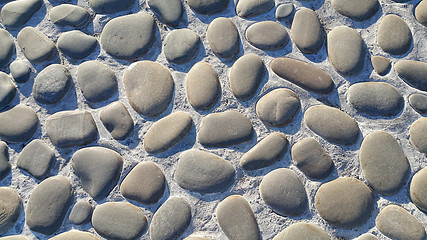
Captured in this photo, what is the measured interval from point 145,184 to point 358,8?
2.32ft

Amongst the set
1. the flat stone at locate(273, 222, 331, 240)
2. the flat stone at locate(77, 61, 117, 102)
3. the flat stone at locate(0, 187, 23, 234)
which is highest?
the flat stone at locate(77, 61, 117, 102)

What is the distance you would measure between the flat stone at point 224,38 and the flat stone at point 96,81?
0.89 ft

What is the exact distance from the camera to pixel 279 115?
85 cm

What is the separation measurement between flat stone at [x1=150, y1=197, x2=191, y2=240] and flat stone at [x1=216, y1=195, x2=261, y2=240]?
0.08 meters

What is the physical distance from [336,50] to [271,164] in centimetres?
34

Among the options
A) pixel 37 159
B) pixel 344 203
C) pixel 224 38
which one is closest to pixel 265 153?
pixel 344 203

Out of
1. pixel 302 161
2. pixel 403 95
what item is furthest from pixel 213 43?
pixel 403 95

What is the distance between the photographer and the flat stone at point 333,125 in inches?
33.1

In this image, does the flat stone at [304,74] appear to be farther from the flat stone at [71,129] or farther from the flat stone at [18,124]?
the flat stone at [18,124]

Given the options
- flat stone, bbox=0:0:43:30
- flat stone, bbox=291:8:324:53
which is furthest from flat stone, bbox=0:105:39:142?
flat stone, bbox=291:8:324:53

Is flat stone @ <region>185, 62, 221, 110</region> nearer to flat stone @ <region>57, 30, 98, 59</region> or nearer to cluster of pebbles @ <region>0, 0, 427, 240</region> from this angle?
cluster of pebbles @ <region>0, 0, 427, 240</region>

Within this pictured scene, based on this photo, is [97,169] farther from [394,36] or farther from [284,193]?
[394,36]

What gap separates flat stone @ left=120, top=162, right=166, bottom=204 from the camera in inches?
32.2

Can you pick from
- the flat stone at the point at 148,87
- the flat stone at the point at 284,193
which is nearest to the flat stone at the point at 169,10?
the flat stone at the point at 148,87
